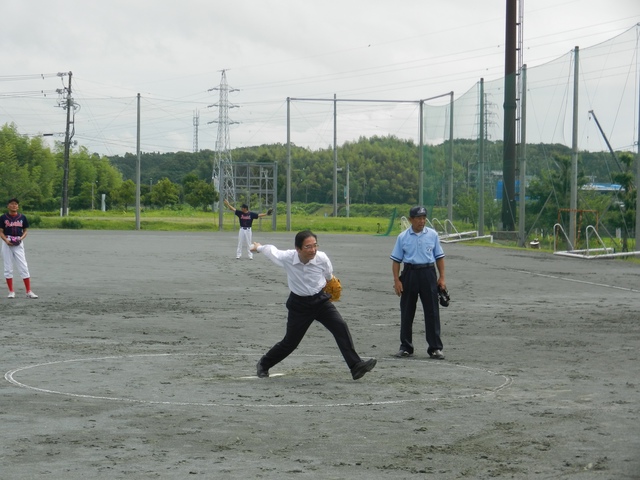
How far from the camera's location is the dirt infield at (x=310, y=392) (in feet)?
24.6

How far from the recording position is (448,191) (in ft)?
193

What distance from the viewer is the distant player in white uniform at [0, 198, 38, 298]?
2130 cm

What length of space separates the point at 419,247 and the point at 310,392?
333 centimetres

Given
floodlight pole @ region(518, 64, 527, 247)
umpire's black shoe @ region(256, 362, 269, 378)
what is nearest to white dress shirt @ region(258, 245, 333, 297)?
umpire's black shoe @ region(256, 362, 269, 378)

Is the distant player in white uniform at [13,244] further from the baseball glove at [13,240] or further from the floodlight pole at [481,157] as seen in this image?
the floodlight pole at [481,157]

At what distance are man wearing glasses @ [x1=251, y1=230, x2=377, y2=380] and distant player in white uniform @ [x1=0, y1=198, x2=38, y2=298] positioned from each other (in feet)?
35.9

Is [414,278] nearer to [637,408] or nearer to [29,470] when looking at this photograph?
[637,408]

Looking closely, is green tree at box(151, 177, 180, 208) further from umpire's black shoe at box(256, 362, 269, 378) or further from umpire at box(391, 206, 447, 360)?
umpire's black shoe at box(256, 362, 269, 378)

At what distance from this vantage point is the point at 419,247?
13328mm

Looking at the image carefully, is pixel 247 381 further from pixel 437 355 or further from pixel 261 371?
pixel 437 355

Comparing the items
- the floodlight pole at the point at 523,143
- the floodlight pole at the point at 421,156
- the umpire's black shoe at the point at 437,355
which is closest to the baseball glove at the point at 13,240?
the umpire's black shoe at the point at 437,355

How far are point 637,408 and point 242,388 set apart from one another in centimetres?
384

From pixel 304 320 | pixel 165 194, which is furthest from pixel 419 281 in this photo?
pixel 165 194

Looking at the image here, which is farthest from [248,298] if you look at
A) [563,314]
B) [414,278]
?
[414,278]
